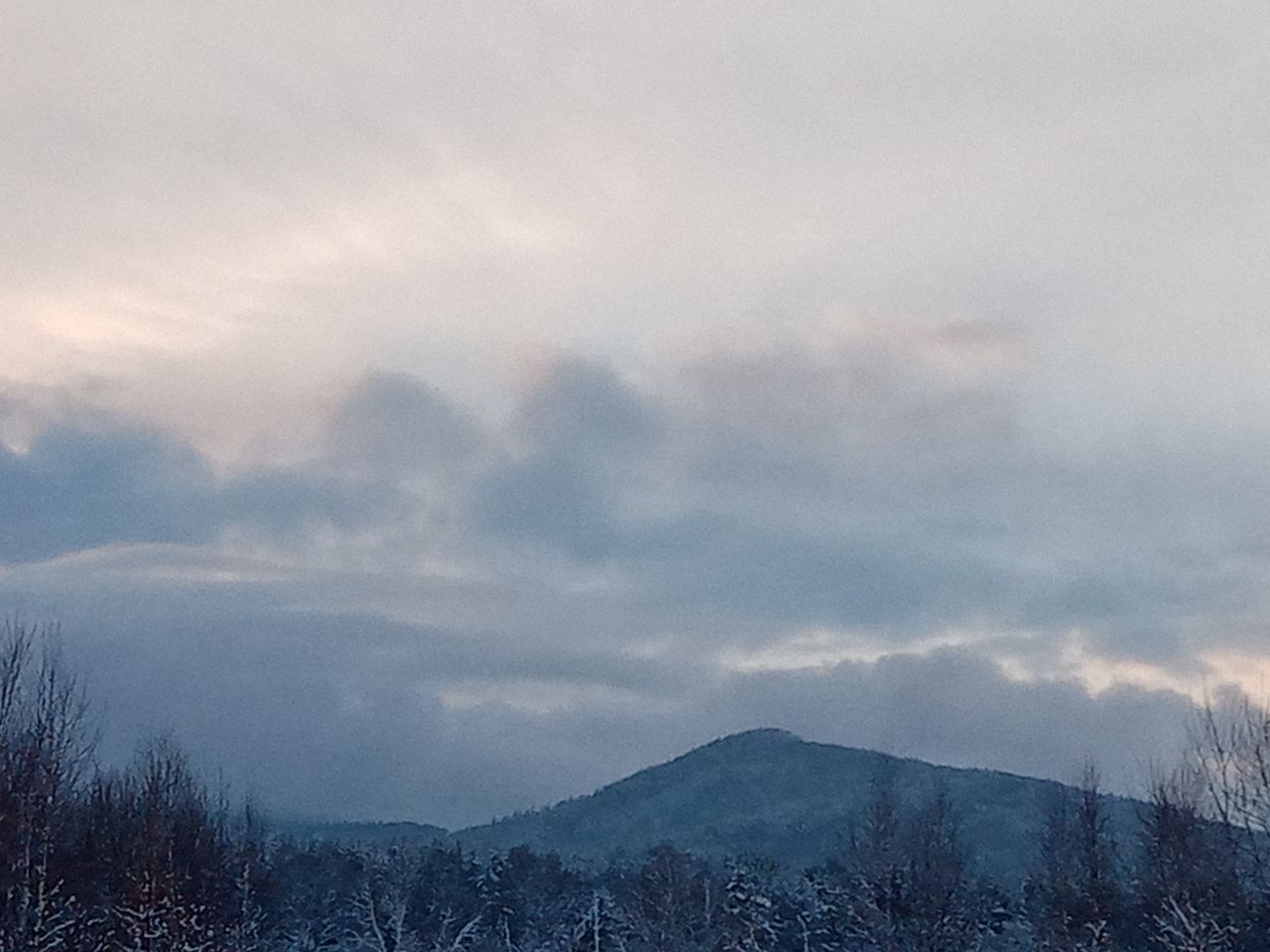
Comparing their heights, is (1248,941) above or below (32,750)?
below

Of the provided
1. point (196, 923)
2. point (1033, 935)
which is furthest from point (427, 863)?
point (196, 923)

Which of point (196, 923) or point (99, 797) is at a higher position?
point (99, 797)

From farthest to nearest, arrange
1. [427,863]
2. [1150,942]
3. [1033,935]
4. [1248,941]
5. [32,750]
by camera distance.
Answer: [427,863]
[1033,935]
[1150,942]
[1248,941]
[32,750]

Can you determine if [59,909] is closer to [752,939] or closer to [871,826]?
[871,826]

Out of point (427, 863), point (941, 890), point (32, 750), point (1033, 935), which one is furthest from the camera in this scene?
point (427, 863)

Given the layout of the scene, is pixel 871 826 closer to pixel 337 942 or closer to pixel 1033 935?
pixel 1033 935

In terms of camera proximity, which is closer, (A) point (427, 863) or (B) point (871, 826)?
(B) point (871, 826)

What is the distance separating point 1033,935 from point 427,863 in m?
55.4

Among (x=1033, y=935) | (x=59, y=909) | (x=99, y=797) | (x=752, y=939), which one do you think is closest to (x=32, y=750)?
Result: (x=59, y=909)

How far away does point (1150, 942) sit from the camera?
5216 cm

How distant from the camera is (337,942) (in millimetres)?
104062

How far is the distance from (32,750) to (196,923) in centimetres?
1141

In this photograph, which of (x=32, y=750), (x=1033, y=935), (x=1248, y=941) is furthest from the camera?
(x=1033, y=935)

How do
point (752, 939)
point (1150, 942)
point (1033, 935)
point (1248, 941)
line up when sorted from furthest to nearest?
1. point (752, 939)
2. point (1033, 935)
3. point (1150, 942)
4. point (1248, 941)
